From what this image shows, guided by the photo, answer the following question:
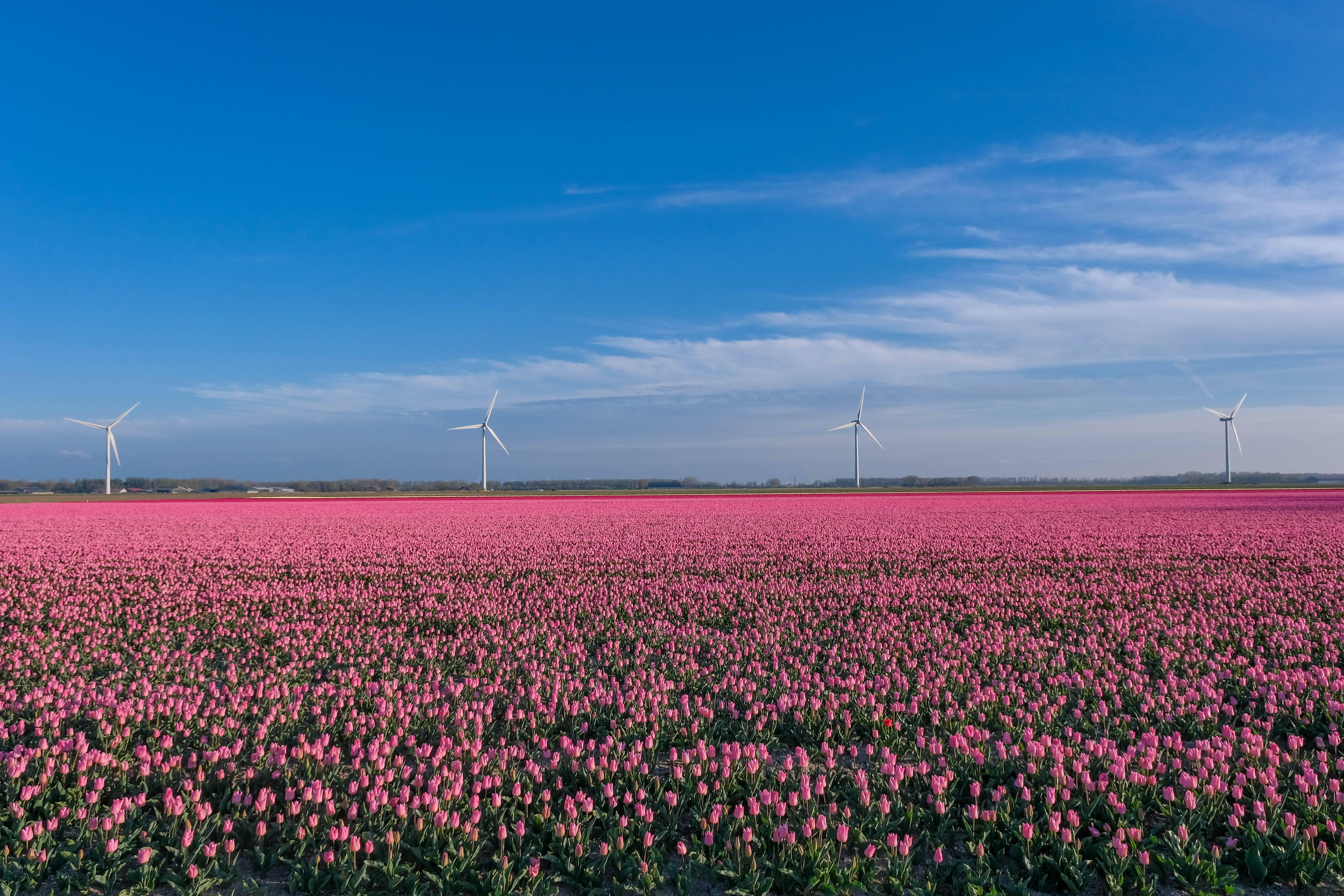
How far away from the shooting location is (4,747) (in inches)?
266

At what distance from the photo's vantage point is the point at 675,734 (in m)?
6.80

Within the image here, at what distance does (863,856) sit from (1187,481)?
189 m

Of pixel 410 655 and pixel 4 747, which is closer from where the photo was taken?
pixel 4 747

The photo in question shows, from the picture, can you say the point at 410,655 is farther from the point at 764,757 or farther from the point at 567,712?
the point at 764,757

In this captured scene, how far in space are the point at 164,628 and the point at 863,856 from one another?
11.5 meters

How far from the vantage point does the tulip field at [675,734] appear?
15.3ft

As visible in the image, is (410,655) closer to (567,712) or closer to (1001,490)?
(567,712)

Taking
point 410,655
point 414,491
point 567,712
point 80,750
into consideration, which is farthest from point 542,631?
point 414,491

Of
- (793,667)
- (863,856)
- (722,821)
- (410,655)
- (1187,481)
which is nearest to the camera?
(863,856)

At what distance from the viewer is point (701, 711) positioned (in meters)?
7.00

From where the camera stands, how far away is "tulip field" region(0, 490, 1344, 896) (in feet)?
15.3

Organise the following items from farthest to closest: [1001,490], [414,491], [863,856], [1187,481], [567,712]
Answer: [1187,481]
[414,491]
[1001,490]
[567,712]
[863,856]

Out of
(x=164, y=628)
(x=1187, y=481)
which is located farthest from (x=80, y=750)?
(x=1187, y=481)

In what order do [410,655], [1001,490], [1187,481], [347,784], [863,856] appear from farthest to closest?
[1187,481] → [1001,490] → [410,655] → [347,784] → [863,856]
